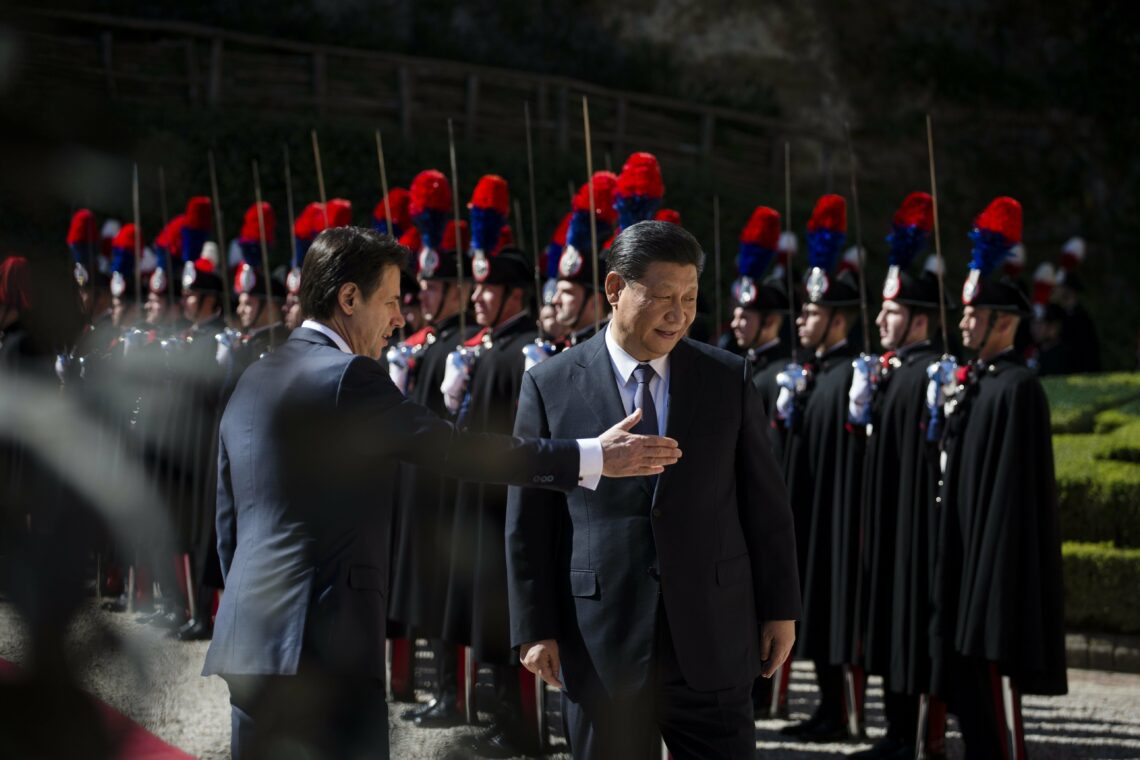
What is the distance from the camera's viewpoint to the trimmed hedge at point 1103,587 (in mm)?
7953

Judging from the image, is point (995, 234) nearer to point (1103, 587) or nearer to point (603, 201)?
point (603, 201)

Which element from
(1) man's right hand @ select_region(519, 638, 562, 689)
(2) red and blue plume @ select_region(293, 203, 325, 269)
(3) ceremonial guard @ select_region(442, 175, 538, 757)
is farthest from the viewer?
(2) red and blue plume @ select_region(293, 203, 325, 269)

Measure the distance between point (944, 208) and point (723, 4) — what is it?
4933 millimetres

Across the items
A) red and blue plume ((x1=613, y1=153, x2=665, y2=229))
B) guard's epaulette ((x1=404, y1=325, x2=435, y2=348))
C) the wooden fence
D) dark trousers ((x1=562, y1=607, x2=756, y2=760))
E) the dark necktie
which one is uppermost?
the wooden fence

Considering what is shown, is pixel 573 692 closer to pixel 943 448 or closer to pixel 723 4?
pixel 943 448

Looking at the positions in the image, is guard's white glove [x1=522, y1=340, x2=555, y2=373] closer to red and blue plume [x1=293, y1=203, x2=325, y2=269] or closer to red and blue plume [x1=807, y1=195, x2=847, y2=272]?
red and blue plume [x1=807, y1=195, x2=847, y2=272]

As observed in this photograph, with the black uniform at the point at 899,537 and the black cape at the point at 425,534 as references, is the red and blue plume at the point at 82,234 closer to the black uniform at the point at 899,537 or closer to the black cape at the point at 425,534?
the black uniform at the point at 899,537

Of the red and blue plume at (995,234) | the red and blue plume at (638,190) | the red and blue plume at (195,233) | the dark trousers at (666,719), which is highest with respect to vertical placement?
the red and blue plume at (195,233)

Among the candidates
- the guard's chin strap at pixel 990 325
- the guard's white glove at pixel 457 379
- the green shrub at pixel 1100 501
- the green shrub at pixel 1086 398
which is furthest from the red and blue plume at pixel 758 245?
the green shrub at pixel 1086 398

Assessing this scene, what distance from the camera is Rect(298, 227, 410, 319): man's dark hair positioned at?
10.9 ft

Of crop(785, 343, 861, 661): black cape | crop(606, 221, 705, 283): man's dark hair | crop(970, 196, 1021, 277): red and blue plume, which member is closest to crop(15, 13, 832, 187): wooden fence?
crop(785, 343, 861, 661): black cape

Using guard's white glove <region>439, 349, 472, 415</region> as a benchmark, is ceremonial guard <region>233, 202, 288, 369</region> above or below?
above

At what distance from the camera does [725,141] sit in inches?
848

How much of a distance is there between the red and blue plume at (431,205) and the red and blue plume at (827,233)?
1.88 meters
